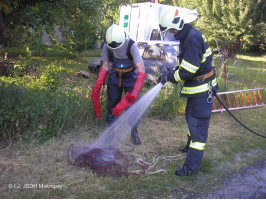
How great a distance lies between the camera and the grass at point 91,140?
10.7 feet

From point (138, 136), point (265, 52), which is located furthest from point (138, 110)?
point (265, 52)

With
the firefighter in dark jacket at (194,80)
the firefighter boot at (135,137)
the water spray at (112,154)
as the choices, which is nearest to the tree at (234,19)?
the water spray at (112,154)

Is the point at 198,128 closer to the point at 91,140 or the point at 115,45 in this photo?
the point at 115,45

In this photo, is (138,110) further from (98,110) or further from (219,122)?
(219,122)

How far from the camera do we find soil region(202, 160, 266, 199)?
10.9ft

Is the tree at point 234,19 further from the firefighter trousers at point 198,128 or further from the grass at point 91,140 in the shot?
the firefighter trousers at point 198,128

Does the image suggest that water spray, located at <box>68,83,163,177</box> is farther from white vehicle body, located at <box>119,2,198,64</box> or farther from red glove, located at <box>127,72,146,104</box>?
white vehicle body, located at <box>119,2,198,64</box>

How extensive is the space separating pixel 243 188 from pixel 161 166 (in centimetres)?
109

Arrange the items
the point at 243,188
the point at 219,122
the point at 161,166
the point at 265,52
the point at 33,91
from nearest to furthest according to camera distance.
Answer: the point at 243,188, the point at 161,166, the point at 33,91, the point at 219,122, the point at 265,52

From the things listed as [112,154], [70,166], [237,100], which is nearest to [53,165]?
[70,166]

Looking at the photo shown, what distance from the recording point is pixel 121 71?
4363 mm

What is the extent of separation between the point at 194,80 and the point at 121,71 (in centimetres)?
122

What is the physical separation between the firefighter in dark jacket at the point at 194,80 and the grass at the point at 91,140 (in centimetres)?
36

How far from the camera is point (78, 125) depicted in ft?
16.0
